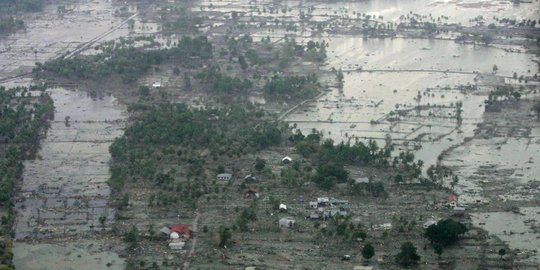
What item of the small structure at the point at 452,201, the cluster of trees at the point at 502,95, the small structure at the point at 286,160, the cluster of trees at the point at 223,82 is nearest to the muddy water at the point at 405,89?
the cluster of trees at the point at 502,95

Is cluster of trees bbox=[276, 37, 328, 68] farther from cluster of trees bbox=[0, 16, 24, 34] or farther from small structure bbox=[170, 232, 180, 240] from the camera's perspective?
small structure bbox=[170, 232, 180, 240]

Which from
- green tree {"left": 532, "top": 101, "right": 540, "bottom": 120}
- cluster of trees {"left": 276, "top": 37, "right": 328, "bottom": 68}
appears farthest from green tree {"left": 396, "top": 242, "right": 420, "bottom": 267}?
cluster of trees {"left": 276, "top": 37, "right": 328, "bottom": 68}

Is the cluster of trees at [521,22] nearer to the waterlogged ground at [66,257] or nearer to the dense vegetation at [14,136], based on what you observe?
the dense vegetation at [14,136]

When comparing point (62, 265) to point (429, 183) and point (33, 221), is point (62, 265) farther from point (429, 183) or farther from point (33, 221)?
point (429, 183)

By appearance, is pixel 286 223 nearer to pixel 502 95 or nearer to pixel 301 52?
pixel 502 95

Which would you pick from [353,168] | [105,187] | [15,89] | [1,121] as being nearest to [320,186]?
[353,168]

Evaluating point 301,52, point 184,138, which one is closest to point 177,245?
point 184,138
